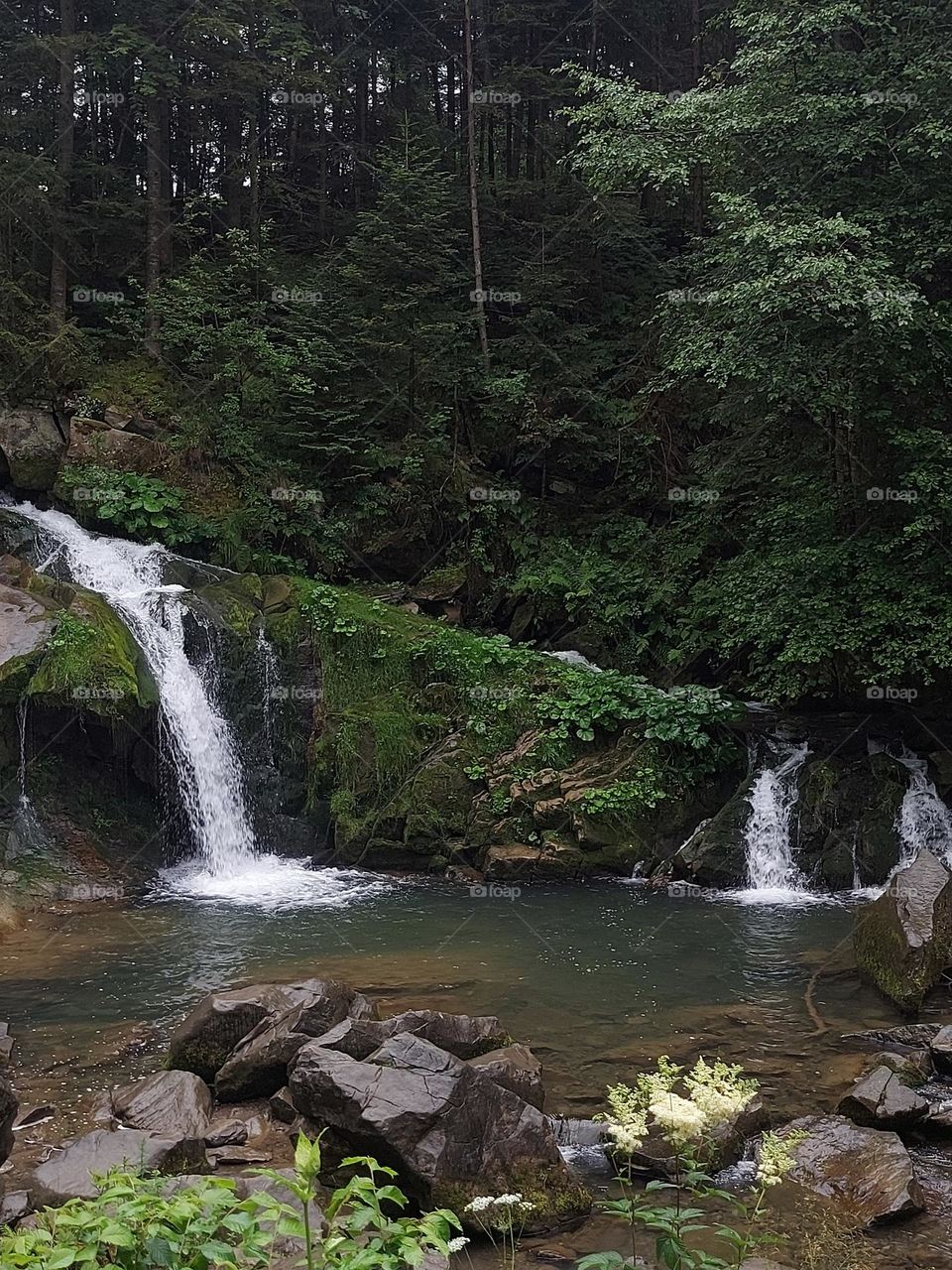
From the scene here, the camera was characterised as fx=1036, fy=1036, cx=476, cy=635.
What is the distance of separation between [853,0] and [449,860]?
1172 cm

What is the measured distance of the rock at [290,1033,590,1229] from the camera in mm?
5230

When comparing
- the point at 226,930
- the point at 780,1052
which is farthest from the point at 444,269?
the point at 780,1052

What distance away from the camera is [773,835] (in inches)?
496

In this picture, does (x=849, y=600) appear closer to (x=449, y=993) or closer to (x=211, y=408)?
(x=449, y=993)

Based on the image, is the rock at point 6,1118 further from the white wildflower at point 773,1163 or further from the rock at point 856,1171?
the rock at point 856,1171

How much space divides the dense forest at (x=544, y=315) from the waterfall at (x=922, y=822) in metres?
1.20

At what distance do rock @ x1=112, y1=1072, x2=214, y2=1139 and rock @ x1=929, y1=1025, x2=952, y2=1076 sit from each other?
4842 mm

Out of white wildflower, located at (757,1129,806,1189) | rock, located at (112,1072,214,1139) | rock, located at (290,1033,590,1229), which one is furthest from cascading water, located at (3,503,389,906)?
white wildflower, located at (757,1129,806,1189)

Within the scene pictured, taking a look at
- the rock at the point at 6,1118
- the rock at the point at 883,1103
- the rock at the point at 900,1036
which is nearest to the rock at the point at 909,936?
the rock at the point at 900,1036

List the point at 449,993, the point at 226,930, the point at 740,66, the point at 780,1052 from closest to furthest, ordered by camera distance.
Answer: the point at 780,1052 < the point at 449,993 < the point at 226,930 < the point at 740,66

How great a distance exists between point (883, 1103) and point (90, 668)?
9.67m

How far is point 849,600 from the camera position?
12.8 m

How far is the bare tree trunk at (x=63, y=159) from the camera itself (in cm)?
1808

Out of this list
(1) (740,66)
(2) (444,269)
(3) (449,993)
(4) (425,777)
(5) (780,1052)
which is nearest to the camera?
(5) (780,1052)
